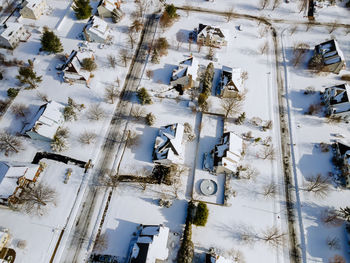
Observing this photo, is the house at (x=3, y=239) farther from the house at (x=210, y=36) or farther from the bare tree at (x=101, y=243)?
the house at (x=210, y=36)

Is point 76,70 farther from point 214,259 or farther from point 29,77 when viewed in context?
point 214,259

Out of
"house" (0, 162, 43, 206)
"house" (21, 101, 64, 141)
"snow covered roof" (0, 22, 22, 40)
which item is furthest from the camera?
"snow covered roof" (0, 22, 22, 40)

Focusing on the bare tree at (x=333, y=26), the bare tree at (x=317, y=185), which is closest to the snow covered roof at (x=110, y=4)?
the bare tree at (x=333, y=26)

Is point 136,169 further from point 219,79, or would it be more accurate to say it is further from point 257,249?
point 219,79

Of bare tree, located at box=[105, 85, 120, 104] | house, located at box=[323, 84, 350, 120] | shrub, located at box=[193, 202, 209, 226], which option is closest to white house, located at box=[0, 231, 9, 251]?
bare tree, located at box=[105, 85, 120, 104]

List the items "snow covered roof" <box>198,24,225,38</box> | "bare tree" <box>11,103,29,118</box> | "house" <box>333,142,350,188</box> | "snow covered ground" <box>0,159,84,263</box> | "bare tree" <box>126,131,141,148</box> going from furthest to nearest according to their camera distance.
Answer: "snow covered roof" <box>198,24,225,38</box>
"bare tree" <box>11,103,29,118</box>
"bare tree" <box>126,131,141,148</box>
"house" <box>333,142,350,188</box>
"snow covered ground" <box>0,159,84,263</box>

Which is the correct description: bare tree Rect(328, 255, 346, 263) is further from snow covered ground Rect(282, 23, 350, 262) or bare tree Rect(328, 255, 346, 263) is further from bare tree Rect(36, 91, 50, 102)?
bare tree Rect(36, 91, 50, 102)
